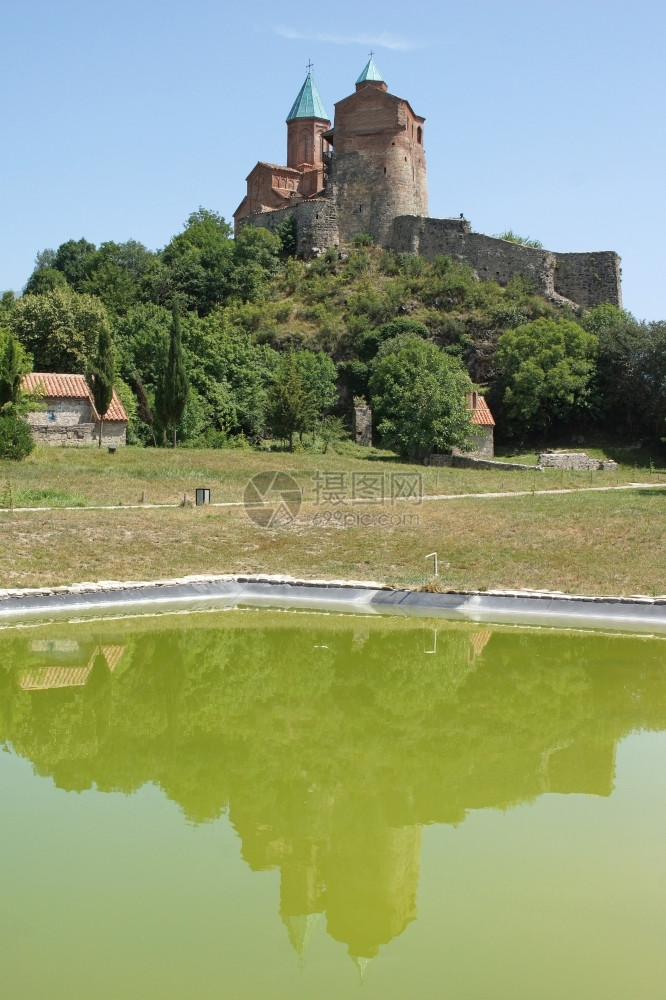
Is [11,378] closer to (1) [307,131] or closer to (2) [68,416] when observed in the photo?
(2) [68,416]

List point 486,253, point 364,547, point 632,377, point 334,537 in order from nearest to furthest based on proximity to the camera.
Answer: point 364,547 → point 334,537 → point 632,377 → point 486,253

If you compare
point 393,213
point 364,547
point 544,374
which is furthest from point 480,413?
point 364,547

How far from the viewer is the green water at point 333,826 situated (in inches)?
216

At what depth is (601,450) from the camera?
134 ft

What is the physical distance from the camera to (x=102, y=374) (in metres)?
32.6

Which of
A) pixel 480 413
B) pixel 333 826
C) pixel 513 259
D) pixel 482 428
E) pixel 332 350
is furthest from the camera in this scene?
pixel 513 259

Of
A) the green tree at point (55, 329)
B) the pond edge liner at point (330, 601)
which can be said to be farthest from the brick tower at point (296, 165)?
the pond edge liner at point (330, 601)

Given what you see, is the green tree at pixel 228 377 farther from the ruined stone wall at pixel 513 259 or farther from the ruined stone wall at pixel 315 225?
the ruined stone wall at pixel 513 259

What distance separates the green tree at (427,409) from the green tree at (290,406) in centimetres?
316

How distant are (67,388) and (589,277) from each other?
99.6 ft

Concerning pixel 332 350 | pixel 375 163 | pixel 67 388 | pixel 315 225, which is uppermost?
pixel 375 163

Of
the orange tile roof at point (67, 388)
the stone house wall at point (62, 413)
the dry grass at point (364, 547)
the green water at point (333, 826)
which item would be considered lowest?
the green water at point (333, 826)

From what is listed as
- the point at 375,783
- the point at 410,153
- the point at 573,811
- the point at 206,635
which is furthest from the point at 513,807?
the point at 410,153

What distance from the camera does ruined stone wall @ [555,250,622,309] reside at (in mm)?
51844
